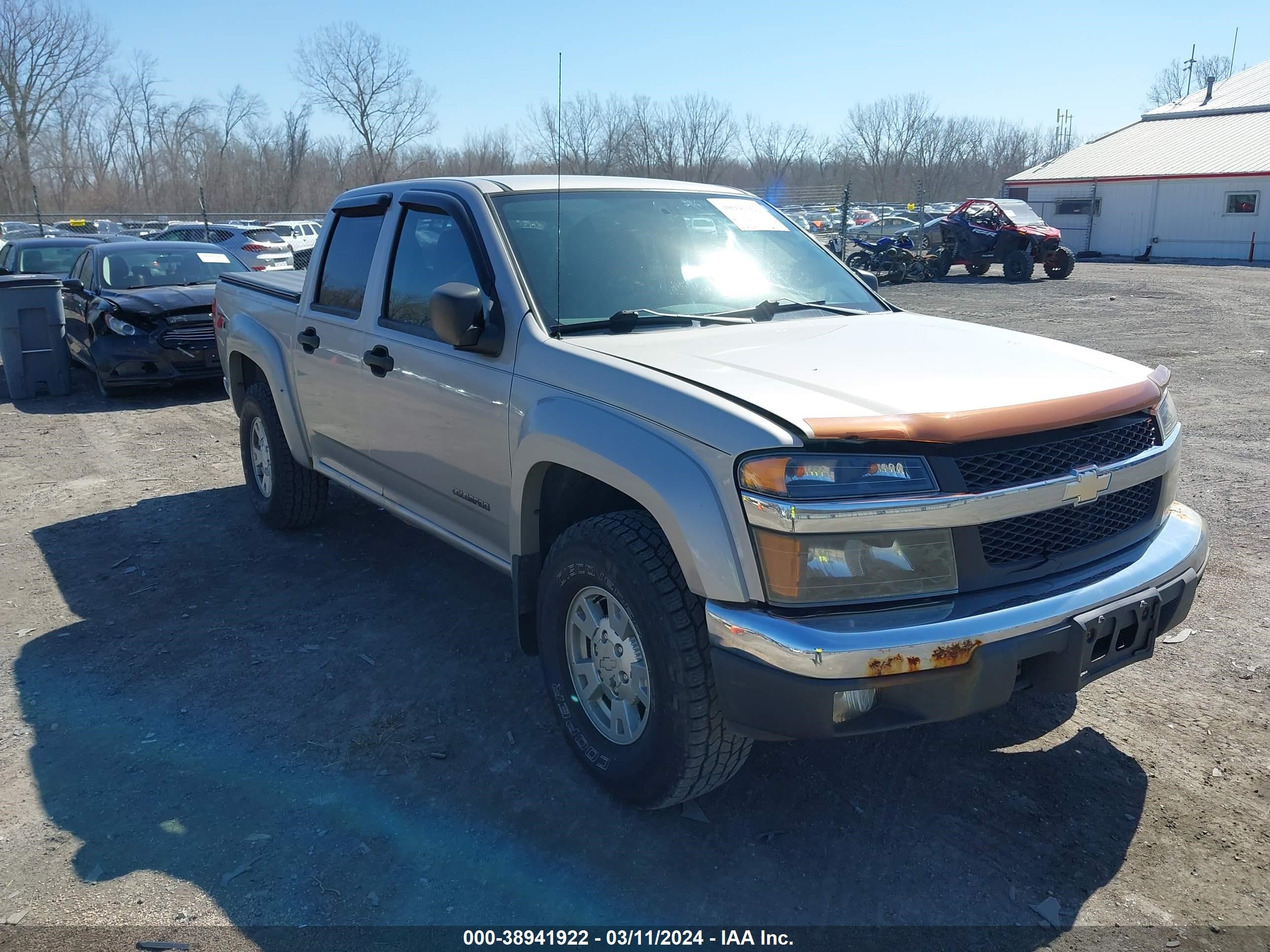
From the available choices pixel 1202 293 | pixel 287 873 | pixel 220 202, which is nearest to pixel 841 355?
pixel 287 873

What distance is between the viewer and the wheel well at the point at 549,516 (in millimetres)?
3555

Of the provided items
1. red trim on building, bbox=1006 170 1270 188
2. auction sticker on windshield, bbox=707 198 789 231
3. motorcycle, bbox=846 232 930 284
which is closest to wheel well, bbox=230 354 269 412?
auction sticker on windshield, bbox=707 198 789 231

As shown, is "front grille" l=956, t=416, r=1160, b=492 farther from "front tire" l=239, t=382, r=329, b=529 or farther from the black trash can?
the black trash can

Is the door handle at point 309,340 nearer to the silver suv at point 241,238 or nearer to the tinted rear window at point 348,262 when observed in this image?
the tinted rear window at point 348,262

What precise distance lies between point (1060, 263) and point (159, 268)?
2057cm

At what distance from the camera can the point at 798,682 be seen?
255cm

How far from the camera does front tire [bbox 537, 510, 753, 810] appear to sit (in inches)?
112

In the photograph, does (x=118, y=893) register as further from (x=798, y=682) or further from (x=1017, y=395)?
(x=1017, y=395)

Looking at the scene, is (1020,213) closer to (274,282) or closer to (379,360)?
(274,282)

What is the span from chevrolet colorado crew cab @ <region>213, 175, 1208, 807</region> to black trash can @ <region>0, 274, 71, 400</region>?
26.2 feet

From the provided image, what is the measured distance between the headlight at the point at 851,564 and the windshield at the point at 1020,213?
24.4 m

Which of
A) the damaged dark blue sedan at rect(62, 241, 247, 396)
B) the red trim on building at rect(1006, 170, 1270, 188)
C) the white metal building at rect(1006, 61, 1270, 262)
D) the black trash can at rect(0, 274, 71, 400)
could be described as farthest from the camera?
the white metal building at rect(1006, 61, 1270, 262)

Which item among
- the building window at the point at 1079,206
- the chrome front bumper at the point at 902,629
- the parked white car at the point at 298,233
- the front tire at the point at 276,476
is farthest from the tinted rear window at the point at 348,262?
the building window at the point at 1079,206

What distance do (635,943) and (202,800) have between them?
5.23 ft
